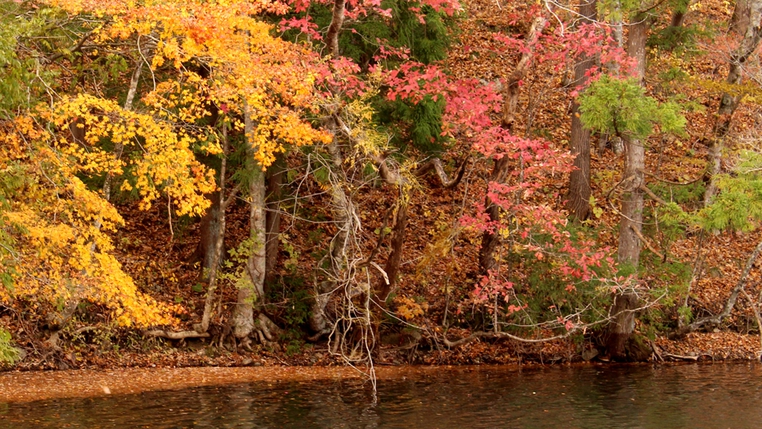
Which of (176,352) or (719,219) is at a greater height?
(719,219)

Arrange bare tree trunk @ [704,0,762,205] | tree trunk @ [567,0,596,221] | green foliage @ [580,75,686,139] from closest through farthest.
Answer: green foliage @ [580,75,686,139]
bare tree trunk @ [704,0,762,205]
tree trunk @ [567,0,596,221]

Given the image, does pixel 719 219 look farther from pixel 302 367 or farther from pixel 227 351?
pixel 227 351

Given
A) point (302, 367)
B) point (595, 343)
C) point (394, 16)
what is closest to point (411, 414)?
point (302, 367)

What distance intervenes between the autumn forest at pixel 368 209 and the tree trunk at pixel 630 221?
5cm

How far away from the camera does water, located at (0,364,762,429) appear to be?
11797mm

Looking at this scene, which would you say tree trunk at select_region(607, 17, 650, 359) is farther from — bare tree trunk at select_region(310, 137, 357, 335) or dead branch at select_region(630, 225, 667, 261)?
bare tree trunk at select_region(310, 137, 357, 335)

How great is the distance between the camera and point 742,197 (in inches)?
546

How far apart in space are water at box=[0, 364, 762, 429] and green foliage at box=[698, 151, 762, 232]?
3061mm

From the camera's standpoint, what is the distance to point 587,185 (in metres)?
21.3

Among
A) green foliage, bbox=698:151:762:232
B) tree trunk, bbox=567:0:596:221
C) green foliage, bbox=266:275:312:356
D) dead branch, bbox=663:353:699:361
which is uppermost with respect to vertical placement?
tree trunk, bbox=567:0:596:221

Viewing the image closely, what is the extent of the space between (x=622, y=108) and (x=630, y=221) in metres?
4.51

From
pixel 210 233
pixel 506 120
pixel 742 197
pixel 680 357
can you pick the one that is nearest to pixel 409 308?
pixel 506 120

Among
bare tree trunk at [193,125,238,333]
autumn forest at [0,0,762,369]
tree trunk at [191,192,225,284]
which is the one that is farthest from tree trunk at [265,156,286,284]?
tree trunk at [191,192,225,284]

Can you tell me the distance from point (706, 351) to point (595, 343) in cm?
262
